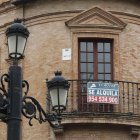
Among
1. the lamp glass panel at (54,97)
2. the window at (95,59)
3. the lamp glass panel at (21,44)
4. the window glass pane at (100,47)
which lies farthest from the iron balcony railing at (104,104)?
the lamp glass panel at (21,44)

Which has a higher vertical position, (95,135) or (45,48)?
(45,48)

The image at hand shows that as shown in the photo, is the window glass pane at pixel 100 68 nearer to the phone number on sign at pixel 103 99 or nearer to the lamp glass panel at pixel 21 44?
the phone number on sign at pixel 103 99

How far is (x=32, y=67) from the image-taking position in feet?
72.3

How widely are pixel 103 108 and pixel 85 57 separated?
210 centimetres

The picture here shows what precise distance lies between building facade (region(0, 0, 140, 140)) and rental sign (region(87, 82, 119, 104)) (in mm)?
79

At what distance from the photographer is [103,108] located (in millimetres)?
21031

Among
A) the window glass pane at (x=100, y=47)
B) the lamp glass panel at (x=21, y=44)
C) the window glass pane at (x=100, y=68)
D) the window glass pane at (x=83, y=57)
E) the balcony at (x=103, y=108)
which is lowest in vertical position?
the balcony at (x=103, y=108)

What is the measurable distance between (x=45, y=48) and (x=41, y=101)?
2008 millimetres

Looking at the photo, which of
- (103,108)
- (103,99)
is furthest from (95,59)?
(103,108)

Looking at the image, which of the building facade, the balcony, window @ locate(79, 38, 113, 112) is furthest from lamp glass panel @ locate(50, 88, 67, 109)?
window @ locate(79, 38, 113, 112)

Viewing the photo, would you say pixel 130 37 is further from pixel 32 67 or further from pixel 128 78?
pixel 32 67

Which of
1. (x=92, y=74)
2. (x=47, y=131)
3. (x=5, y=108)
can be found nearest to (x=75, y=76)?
(x=92, y=74)

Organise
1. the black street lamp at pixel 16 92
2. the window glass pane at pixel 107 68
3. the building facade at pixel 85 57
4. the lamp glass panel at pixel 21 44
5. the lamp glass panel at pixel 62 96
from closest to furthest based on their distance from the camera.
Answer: the black street lamp at pixel 16 92, the lamp glass panel at pixel 21 44, the lamp glass panel at pixel 62 96, the building facade at pixel 85 57, the window glass pane at pixel 107 68

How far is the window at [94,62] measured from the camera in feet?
70.3
